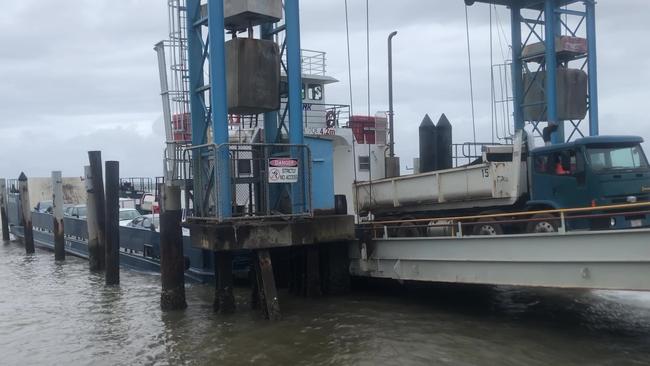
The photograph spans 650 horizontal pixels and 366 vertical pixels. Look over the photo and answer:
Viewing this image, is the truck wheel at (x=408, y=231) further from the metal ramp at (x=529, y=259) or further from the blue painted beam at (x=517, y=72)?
the blue painted beam at (x=517, y=72)

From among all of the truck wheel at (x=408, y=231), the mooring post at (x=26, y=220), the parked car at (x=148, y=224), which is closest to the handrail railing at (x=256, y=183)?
the truck wheel at (x=408, y=231)

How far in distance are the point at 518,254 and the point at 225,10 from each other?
717cm

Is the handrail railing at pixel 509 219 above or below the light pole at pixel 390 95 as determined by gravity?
below

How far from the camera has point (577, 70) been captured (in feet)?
63.7

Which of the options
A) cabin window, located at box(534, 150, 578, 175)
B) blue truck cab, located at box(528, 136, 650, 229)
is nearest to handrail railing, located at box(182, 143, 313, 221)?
cabin window, located at box(534, 150, 578, 175)

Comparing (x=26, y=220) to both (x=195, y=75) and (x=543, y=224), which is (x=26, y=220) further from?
Result: (x=543, y=224)

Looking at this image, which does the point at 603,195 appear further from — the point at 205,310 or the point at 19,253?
the point at 19,253

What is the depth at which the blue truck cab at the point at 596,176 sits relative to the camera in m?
10.6

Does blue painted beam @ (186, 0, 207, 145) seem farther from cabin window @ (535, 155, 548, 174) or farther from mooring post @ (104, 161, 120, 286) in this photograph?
cabin window @ (535, 155, 548, 174)

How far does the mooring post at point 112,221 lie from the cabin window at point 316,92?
6.31 meters

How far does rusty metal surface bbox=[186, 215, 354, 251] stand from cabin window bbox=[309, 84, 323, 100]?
788 cm

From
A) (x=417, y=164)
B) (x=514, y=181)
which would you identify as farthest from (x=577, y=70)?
(x=514, y=181)

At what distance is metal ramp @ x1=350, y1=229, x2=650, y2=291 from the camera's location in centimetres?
928

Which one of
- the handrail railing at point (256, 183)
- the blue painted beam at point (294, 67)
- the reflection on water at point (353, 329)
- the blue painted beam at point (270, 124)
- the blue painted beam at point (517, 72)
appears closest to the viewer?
the reflection on water at point (353, 329)
